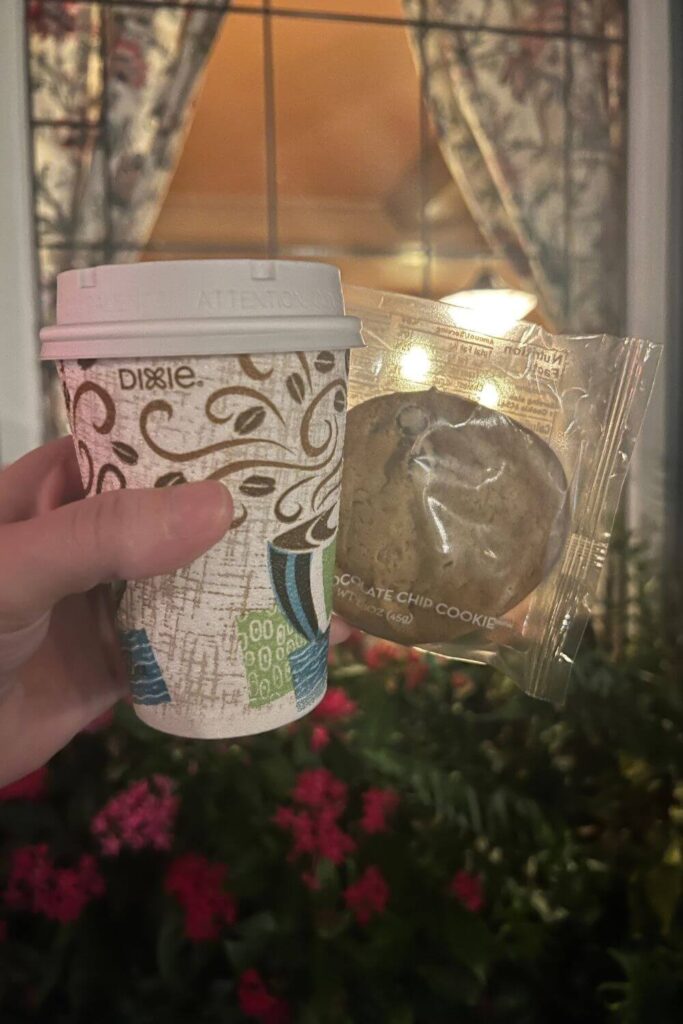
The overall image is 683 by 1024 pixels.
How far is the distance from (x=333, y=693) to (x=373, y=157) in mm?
1164

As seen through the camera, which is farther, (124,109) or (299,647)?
(124,109)

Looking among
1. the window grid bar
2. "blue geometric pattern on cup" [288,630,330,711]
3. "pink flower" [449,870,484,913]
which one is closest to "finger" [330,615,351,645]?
"blue geometric pattern on cup" [288,630,330,711]

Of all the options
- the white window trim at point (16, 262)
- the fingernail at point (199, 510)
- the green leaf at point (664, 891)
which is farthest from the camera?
the white window trim at point (16, 262)

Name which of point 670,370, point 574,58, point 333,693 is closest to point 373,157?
point 574,58

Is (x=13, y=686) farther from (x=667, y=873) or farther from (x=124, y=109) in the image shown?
(x=124, y=109)

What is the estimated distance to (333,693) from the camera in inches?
44.4

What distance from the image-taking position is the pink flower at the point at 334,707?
111cm

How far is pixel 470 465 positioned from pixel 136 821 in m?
0.67

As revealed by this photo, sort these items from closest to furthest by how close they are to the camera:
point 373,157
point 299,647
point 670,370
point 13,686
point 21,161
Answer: point 299,647 → point 13,686 → point 21,161 → point 373,157 → point 670,370

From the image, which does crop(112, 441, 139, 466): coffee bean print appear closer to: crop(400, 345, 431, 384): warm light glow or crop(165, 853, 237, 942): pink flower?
crop(400, 345, 431, 384): warm light glow

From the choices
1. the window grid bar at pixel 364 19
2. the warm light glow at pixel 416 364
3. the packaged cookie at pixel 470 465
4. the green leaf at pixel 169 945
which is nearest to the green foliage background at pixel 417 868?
the green leaf at pixel 169 945

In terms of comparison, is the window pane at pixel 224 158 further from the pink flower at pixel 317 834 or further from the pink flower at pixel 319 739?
the pink flower at pixel 317 834

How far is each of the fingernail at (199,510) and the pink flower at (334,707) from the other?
71 centimetres

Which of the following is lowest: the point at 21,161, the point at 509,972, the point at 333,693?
the point at 509,972
